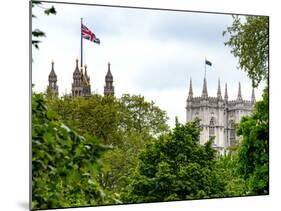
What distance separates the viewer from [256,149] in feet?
18.5

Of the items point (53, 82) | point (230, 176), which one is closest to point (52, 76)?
point (53, 82)

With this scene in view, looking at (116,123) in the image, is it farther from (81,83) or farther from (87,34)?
(87,34)

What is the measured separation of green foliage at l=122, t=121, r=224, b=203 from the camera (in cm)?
509

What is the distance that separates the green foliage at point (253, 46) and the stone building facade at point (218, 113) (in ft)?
0.68

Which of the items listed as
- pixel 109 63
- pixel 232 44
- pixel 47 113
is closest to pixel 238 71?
pixel 232 44

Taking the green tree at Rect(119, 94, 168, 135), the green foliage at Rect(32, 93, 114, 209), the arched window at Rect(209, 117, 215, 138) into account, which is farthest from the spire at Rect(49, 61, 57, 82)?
the green foliage at Rect(32, 93, 114, 209)

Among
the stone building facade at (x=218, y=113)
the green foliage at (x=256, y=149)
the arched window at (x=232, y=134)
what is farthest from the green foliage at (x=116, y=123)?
the green foliage at (x=256, y=149)

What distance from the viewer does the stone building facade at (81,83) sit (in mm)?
4645

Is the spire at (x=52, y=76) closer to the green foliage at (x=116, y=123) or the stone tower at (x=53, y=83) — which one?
the stone tower at (x=53, y=83)

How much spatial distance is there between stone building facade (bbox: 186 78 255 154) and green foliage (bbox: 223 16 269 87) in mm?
207

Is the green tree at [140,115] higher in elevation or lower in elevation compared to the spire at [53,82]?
lower

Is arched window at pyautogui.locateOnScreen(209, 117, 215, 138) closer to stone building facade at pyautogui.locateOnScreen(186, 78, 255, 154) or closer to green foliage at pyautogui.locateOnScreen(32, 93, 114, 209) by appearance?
stone building facade at pyautogui.locateOnScreen(186, 78, 255, 154)

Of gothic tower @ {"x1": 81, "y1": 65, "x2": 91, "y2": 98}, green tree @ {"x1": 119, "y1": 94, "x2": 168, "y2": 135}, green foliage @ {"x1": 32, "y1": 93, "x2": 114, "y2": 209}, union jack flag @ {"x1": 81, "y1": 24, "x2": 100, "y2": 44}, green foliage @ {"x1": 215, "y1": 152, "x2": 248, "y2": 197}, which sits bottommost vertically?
green foliage @ {"x1": 215, "y1": 152, "x2": 248, "y2": 197}
